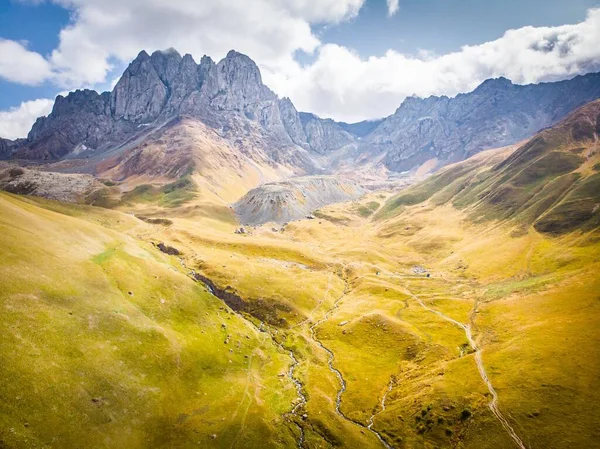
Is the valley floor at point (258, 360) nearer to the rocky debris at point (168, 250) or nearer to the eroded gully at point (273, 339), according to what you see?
the eroded gully at point (273, 339)

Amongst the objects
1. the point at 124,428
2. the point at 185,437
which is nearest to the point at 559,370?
the point at 185,437

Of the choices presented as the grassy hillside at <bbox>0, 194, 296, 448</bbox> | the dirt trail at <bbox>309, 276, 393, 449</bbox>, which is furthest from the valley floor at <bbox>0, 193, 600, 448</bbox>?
the dirt trail at <bbox>309, 276, 393, 449</bbox>

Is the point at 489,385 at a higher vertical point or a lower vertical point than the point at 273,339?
higher

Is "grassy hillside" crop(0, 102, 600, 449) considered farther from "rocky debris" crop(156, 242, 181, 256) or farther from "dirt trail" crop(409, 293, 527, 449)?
"rocky debris" crop(156, 242, 181, 256)

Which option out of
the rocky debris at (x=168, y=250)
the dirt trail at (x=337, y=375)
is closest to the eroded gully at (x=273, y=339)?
the rocky debris at (x=168, y=250)

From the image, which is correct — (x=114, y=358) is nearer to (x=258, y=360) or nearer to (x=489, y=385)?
(x=258, y=360)

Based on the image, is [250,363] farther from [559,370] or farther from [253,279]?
[559,370]

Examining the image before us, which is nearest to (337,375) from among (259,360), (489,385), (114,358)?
(259,360)
